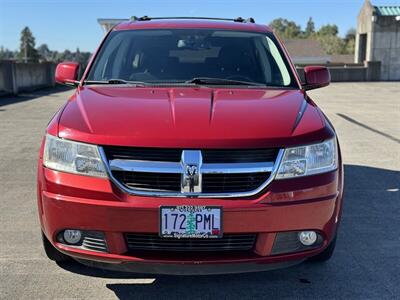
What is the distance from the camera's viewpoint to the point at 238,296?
3307mm

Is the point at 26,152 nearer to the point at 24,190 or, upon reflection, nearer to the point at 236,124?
the point at 24,190

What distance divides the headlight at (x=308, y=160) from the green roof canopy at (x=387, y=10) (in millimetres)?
35746

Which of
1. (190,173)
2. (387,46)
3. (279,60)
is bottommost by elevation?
(190,173)

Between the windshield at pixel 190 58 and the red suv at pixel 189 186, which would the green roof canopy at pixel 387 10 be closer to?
the windshield at pixel 190 58

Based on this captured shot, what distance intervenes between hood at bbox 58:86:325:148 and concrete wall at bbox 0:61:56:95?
1610 centimetres

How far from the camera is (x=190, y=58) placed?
4336 mm

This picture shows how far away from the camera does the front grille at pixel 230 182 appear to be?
2.86 m

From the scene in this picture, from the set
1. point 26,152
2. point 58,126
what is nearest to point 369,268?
point 58,126

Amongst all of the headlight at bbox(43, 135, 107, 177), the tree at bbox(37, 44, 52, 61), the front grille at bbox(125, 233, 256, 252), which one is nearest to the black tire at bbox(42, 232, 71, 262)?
the headlight at bbox(43, 135, 107, 177)

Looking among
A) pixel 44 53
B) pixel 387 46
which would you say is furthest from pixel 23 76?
pixel 44 53

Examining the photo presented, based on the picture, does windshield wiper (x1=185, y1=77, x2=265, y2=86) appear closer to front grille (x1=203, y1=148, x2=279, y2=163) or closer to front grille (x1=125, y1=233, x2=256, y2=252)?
front grille (x1=203, y1=148, x2=279, y2=163)

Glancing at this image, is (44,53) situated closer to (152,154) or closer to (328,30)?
(328,30)

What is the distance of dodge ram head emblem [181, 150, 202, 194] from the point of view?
9.24 ft

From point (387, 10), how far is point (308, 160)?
36876 mm
